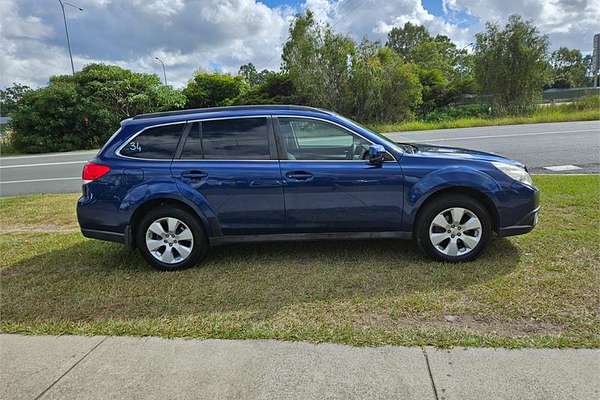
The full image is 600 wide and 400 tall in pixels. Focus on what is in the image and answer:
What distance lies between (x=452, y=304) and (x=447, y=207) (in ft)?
→ 3.45

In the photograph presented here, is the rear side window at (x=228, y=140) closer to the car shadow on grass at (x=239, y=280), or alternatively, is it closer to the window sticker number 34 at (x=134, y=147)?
the window sticker number 34 at (x=134, y=147)

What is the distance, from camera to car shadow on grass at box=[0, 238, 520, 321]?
3.54 metres

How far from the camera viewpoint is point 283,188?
408 centimetres

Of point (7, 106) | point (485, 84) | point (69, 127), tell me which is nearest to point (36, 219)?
point (69, 127)

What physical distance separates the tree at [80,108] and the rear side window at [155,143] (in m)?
18.5

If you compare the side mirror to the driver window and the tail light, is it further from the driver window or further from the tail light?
the tail light

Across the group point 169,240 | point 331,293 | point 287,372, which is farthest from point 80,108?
point 287,372

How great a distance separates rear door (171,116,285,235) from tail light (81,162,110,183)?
0.71 meters

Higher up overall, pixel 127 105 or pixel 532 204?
pixel 127 105

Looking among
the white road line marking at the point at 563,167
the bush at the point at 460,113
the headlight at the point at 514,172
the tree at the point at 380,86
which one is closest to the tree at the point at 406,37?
the bush at the point at 460,113

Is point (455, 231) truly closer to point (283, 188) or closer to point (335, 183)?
point (335, 183)

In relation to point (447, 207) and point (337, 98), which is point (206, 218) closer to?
point (447, 207)

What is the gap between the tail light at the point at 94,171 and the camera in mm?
4191

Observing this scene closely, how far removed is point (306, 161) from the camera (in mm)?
4117
